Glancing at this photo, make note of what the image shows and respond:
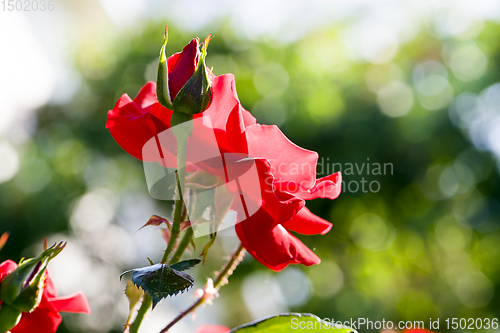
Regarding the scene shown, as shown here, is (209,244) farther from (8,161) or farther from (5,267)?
(8,161)

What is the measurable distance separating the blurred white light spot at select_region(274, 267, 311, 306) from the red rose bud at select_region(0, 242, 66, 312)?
2983 mm

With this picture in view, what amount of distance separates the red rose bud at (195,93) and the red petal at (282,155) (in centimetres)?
5

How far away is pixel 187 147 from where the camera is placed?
0.76ft

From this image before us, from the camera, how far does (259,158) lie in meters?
0.23

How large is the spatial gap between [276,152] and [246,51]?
3.64 metres

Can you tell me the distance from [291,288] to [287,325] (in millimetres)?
3077

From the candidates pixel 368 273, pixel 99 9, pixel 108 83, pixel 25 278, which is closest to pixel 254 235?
pixel 25 278

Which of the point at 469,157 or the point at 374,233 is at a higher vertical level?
the point at 469,157

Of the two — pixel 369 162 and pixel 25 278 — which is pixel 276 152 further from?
pixel 369 162

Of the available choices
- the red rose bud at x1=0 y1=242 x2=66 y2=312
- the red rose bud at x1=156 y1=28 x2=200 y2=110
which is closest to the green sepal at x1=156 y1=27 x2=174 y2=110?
the red rose bud at x1=156 y1=28 x2=200 y2=110

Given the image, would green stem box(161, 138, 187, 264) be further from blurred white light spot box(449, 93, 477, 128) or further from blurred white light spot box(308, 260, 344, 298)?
blurred white light spot box(449, 93, 477, 128)

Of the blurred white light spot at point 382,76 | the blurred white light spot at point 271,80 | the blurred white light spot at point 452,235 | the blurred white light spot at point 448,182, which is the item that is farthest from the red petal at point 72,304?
the blurred white light spot at point 452,235

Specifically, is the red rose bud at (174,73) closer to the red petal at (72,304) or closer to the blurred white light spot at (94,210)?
the red petal at (72,304)

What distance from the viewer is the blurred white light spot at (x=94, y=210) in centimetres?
349
